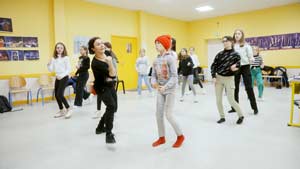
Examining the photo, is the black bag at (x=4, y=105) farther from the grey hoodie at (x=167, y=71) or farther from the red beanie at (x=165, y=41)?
the red beanie at (x=165, y=41)

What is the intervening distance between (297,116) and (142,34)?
637cm

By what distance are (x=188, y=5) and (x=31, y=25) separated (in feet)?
17.5

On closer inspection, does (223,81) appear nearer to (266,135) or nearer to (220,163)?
(266,135)

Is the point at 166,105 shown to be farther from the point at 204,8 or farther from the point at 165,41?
the point at 204,8

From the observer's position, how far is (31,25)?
20.2ft

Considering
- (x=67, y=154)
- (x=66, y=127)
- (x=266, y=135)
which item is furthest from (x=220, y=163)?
(x=66, y=127)

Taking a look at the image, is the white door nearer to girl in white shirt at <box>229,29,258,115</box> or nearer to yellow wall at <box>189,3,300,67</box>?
yellow wall at <box>189,3,300,67</box>

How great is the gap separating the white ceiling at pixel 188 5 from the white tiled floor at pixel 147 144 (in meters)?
4.75

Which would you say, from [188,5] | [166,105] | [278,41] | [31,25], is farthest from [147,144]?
[278,41]

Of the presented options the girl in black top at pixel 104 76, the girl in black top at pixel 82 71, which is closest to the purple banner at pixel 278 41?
the girl in black top at pixel 82 71

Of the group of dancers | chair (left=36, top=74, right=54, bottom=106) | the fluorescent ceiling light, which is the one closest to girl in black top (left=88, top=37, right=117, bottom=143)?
the group of dancers

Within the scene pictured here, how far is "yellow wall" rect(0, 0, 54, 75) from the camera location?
5785 millimetres

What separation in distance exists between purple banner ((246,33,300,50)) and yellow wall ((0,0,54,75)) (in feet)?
26.2

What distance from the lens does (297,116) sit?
3969 mm
